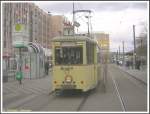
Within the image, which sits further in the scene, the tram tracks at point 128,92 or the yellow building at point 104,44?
the yellow building at point 104,44

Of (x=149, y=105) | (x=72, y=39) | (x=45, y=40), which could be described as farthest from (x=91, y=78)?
(x=45, y=40)

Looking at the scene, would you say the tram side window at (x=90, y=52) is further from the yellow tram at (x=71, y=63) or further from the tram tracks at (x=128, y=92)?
the tram tracks at (x=128, y=92)

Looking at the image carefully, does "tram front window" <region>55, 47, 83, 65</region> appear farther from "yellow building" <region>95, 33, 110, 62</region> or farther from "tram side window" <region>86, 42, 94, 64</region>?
"yellow building" <region>95, 33, 110, 62</region>

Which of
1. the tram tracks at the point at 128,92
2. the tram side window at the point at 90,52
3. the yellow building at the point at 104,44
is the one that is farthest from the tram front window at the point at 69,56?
the yellow building at the point at 104,44

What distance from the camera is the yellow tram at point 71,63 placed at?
19.7m

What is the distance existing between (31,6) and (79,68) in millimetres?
69364

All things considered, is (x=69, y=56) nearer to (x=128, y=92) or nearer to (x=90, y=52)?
(x=90, y=52)

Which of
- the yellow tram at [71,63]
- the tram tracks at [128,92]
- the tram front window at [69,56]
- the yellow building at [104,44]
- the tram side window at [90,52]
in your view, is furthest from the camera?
the yellow building at [104,44]

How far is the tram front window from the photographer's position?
20016mm

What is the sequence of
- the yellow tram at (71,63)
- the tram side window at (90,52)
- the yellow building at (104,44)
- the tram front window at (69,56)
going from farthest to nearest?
the yellow building at (104,44), the tram side window at (90,52), the tram front window at (69,56), the yellow tram at (71,63)

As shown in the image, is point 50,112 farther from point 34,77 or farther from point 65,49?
point 34,77

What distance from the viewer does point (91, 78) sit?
70.3ft

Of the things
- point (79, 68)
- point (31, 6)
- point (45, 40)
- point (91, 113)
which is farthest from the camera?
point (45, 40)

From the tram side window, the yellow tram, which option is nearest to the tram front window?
the yellow tram
